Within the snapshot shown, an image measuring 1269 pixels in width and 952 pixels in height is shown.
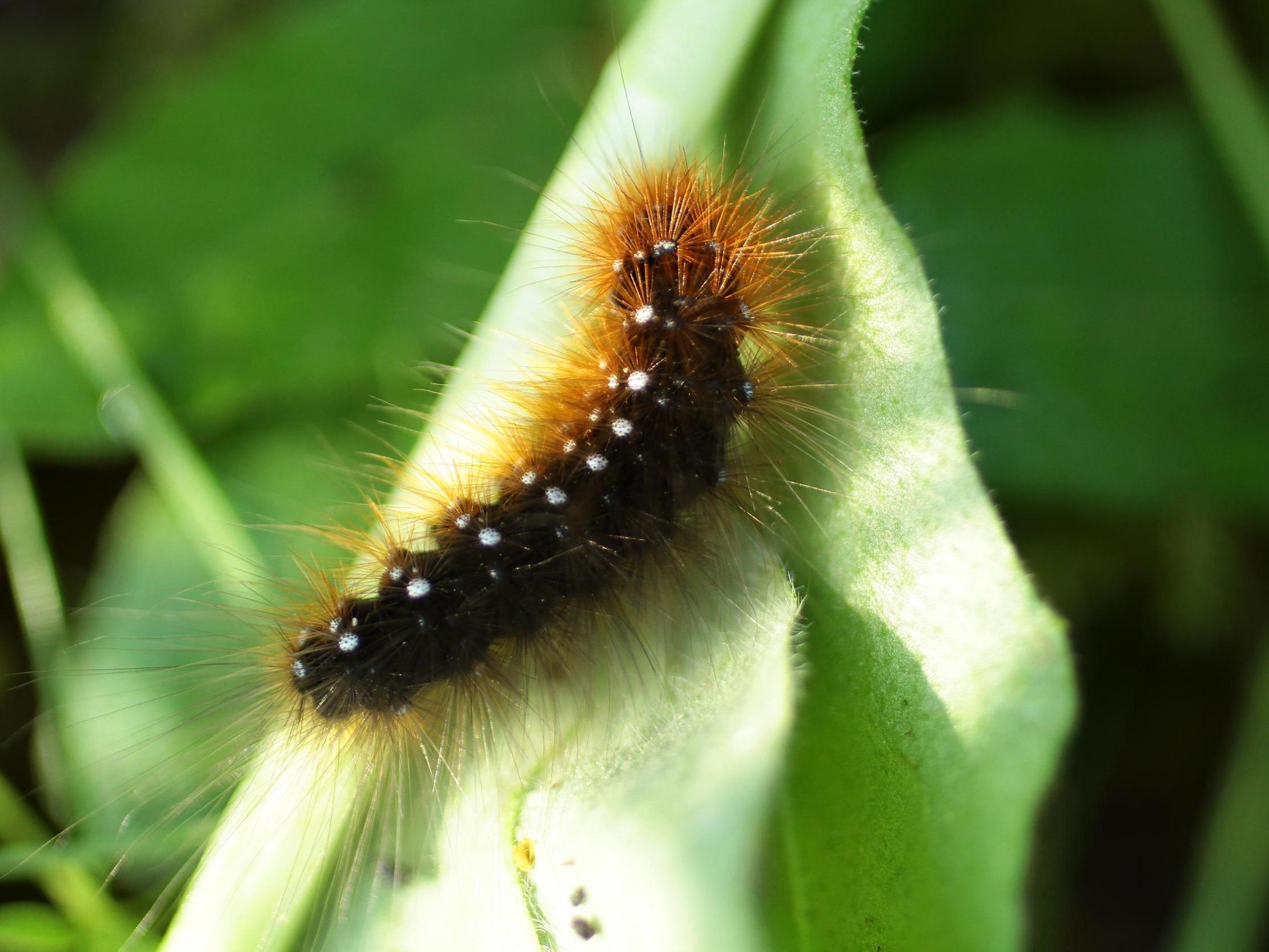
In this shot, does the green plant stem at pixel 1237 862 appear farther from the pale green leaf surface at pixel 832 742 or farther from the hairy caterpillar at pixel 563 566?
the hairy caterpillar at pixel 563 566

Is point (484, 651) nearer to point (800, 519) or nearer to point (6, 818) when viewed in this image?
point (800, 519)

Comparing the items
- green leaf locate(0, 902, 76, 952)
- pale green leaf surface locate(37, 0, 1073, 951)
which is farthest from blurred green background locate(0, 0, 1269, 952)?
pale green leaf surface locate(37, 0, 1073, 951)

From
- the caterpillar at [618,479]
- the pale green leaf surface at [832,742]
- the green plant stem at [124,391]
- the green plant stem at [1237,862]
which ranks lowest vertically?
the green plant stem at [1237,862]

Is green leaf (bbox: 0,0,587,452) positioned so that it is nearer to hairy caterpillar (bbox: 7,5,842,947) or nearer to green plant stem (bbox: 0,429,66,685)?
green plant stem (bbox: 0,429,66,685)

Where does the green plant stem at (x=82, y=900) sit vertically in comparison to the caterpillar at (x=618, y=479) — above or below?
below

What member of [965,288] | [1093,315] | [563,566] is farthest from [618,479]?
[1093,315]

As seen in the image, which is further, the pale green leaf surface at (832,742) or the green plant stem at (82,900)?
the green plant stem at (82,900)

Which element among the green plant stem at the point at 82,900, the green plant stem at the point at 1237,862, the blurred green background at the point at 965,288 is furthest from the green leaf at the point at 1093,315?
the green plant stem at the point at 82,900

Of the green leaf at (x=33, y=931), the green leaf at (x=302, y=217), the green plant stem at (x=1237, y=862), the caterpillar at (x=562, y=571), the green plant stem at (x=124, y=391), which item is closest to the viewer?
the caterpillar at (x=562, y=571)
